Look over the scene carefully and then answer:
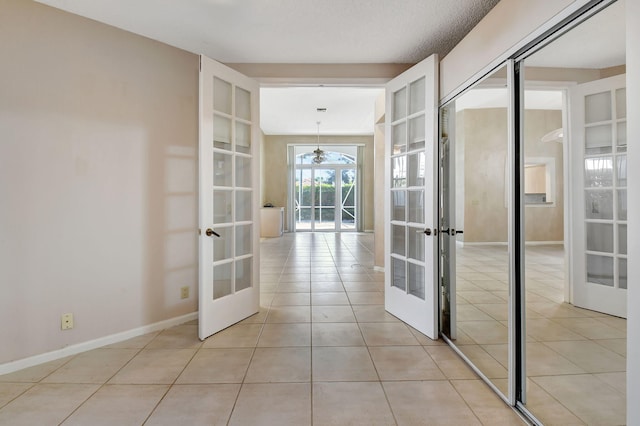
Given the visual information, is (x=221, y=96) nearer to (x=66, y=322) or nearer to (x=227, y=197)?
(x=227, y=197)

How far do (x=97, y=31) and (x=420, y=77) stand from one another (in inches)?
108

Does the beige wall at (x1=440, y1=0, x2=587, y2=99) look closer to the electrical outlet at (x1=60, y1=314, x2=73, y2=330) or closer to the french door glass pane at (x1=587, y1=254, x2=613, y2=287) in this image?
the french door glass pane at (x1=587, y1=254, x2=613, y2=287)

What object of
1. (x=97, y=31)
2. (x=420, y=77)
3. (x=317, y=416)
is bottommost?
(x=317, y=416)

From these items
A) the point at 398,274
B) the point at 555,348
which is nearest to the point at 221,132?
the point at 398,274

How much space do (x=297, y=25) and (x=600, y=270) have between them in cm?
284

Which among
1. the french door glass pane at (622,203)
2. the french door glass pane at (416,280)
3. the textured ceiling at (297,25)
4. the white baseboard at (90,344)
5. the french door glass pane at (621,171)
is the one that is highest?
the textured ceiling at (297,25)

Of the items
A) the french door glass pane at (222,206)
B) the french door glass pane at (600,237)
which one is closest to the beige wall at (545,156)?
the french door glass pane at (600,237)

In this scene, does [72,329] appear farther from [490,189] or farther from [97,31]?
[490,189]

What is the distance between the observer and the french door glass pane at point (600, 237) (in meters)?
1.81

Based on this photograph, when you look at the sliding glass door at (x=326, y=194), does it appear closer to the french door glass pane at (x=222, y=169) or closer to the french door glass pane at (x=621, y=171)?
the french door glass pane at (x=222, y=169)

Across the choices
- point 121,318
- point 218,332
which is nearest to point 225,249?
point 218,332

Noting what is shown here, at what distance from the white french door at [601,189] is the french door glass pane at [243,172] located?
8.76ft

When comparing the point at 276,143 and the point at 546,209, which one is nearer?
the point at 546,209

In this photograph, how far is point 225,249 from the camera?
2812 mm
